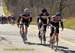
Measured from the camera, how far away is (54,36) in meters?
16.1

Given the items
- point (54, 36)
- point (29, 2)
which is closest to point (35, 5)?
point (29, 2)

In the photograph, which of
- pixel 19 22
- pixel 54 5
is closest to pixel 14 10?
pixel 54 5

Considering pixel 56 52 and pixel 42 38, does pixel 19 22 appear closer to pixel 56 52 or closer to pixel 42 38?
→ pixel 42 38

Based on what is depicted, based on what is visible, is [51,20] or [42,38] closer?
[51,20]

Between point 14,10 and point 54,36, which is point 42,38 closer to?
point 54,36

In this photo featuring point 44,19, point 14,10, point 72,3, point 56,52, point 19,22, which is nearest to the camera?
point 56,52

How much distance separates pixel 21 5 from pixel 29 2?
1.80 m

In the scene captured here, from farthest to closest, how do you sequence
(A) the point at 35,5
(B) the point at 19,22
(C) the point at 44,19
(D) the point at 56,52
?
(A) the point at 35,5 → (B) the point at 19,22 → (C) the point at 44,19 → (D) the point at 56,52

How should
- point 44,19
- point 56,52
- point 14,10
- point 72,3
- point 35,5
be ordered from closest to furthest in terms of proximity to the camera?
point 56,52 → point 44,19 → point 72,3 → point 35,5 → point 14,10

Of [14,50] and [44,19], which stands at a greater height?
[44,19]

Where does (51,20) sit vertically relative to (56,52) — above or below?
above

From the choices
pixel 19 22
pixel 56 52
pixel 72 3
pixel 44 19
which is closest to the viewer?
pixel 56 52

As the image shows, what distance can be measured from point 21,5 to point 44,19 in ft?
131

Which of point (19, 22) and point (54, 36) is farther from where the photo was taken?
point (19, 22)
